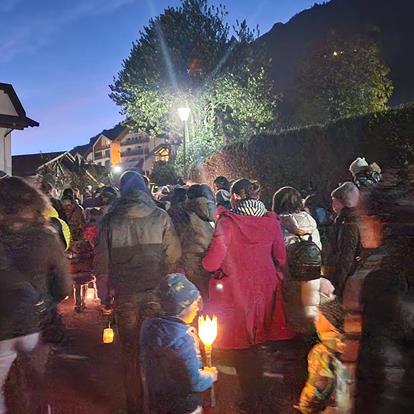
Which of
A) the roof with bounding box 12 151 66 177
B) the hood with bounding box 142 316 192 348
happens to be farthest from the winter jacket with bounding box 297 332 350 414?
the roof with bounding box 12 151 66 177

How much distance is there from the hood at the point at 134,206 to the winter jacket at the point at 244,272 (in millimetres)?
719

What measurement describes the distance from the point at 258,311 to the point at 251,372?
58 centimetres

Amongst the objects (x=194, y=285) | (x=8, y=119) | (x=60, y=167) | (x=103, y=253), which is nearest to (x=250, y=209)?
(x=194, y=285)

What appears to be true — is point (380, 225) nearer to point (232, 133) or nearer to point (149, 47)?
point (232, 133)

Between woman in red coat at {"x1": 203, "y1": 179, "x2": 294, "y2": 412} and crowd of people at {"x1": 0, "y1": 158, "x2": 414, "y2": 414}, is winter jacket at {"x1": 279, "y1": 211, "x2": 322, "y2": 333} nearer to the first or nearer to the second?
crowd of people at {"x1": 0, "y1": 158, "x2": 414, "y2": 414}

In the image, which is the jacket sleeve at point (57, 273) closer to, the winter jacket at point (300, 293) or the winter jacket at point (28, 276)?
the winter jacket at point (28, 276)

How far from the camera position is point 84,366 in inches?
238

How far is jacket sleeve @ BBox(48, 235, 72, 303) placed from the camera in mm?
3730

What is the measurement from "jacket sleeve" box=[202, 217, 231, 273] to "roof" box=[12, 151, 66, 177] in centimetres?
3890

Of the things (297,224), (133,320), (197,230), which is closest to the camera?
(133,320)

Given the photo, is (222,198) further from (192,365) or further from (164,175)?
(164,175)

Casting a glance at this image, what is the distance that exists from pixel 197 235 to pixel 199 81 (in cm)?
2569

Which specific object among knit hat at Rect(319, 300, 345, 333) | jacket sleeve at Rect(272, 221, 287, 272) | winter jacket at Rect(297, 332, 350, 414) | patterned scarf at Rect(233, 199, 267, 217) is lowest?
winter jacket at Rect(297, 332, 350, 414)

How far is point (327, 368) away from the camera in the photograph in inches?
135
